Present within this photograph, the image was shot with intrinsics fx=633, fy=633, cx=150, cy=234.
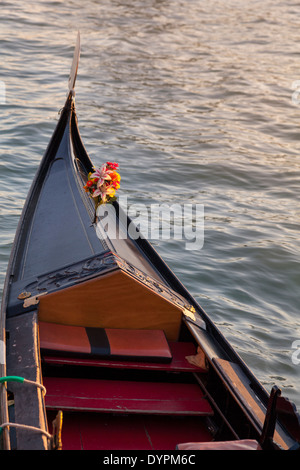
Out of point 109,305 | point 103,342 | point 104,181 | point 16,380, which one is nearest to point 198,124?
point 104,181

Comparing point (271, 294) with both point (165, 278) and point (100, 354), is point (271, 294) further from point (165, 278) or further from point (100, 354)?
point (100, 354)

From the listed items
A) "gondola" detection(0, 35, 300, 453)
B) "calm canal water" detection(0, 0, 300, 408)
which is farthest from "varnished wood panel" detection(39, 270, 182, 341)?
"calm canal water" detection(0, 0, 300, 408)

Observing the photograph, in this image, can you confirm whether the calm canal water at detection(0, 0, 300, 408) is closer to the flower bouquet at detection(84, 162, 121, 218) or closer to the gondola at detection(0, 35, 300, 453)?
the gondola at detection(0, 35, 300, 453)

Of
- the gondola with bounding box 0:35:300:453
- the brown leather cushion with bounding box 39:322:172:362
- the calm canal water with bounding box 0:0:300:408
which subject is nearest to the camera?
the gondola with bounding box 0:35:300:453

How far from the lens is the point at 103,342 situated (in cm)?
284

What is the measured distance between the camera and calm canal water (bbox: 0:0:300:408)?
190 inches

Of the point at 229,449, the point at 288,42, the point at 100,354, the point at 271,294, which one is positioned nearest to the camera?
the point at 229,449

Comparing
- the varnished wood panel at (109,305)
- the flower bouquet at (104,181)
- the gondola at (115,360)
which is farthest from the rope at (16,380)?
the flower bouquet at (104,181)

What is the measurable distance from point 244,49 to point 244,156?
495cm

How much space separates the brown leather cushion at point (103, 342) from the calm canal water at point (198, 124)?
1214 millimetres

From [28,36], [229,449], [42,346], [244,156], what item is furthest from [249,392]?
[28,36]

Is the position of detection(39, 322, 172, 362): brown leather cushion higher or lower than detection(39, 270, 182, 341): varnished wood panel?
lower

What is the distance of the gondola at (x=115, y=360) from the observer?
2.54m

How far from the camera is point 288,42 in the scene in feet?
40.9
